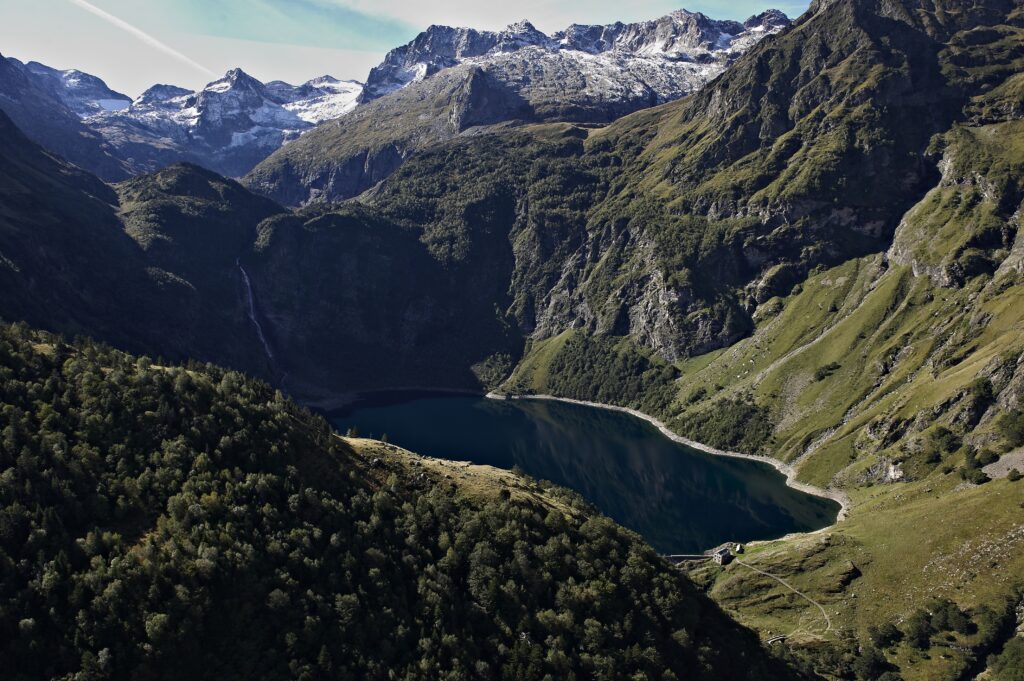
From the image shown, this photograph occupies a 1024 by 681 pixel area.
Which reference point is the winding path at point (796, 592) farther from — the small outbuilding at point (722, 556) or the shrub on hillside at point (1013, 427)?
the shrub on hillside at point (1013, 427)

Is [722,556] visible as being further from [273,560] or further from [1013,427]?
[273,560]

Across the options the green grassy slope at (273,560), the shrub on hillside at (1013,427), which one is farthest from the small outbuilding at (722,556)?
the shrub on hillside at (1013,427)

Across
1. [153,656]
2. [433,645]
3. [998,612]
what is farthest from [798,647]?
[153,656]

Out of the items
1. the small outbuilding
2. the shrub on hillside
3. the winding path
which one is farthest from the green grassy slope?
the shrub on hillside

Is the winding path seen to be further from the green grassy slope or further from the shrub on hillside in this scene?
the shrub on hillside

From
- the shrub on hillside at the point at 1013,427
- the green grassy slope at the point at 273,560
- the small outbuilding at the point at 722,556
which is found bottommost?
the small outbuilding at the point at 722,556

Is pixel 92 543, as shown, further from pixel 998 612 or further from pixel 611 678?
pixel 998 612

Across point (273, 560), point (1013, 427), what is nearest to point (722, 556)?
point (1013, 427)

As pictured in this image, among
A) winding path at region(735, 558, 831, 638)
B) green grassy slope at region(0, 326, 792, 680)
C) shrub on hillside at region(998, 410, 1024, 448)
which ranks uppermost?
shrub on hillside at region(998, 410, 1024, 448)

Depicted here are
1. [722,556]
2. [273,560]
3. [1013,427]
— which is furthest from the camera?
[722,556]

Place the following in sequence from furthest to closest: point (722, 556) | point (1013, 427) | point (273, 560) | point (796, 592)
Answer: point (722, 556)
point (1013, 427)
point (796, 592)
point (273, 560)

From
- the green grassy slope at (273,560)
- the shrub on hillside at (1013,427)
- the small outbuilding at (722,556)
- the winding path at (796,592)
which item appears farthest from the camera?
the small outbuilding at (722,556)
